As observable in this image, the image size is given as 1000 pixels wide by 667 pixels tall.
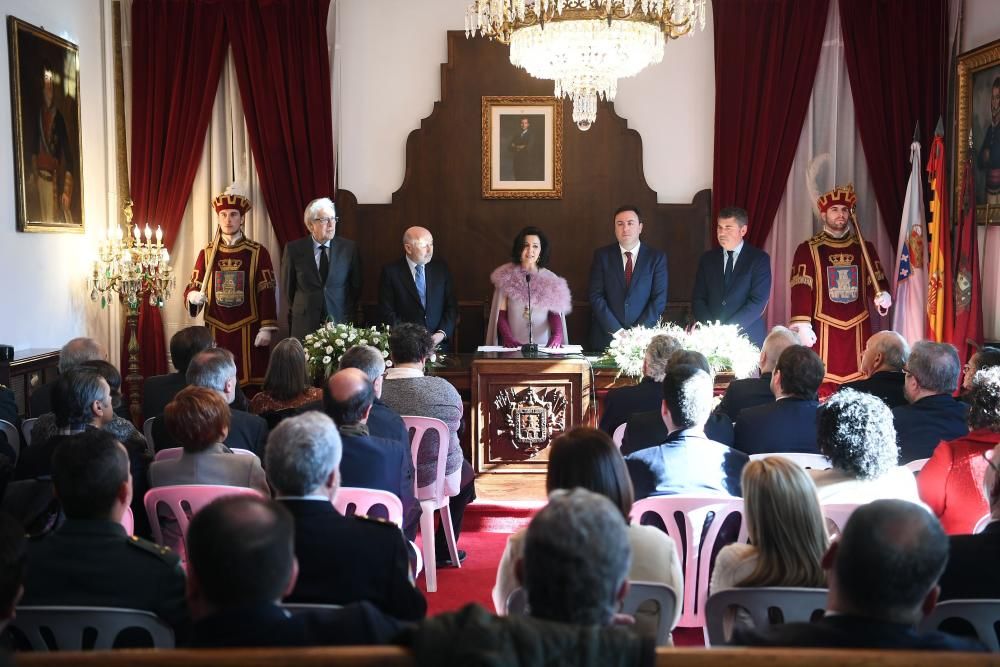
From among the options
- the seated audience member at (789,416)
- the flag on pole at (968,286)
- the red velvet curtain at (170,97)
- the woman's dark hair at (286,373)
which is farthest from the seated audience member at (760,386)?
the red velvet curtain at (170,97)

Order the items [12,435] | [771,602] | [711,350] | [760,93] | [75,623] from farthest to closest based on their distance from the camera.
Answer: [760,93] → [711,350] → [12,435] → [771,602] → [75,623]

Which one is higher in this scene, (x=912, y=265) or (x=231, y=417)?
(x=912, y=265)

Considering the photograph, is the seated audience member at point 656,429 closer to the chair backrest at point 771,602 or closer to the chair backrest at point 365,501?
the chair backrest at point 365,501

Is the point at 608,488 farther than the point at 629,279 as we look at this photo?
No

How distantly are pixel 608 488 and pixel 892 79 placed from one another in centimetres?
638

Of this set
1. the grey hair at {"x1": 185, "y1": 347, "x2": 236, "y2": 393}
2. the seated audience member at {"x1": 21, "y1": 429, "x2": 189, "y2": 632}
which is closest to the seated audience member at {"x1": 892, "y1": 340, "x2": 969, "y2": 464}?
the grey hair at {"x1": 185, "y1": 347, "x2": 236, "y2": 393}

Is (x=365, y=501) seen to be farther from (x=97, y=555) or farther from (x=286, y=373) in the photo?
(x=286, y=373)

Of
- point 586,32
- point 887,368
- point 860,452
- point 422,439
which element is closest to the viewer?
point 860,452

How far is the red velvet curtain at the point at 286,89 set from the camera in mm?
8062

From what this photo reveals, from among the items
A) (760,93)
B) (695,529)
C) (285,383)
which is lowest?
(695,529)

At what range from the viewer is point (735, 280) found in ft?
24.0

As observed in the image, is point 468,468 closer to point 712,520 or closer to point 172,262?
point 712,520

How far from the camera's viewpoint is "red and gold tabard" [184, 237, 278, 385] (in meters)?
7.98

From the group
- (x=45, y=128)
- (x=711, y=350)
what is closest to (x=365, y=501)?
(x=711, y=350)
